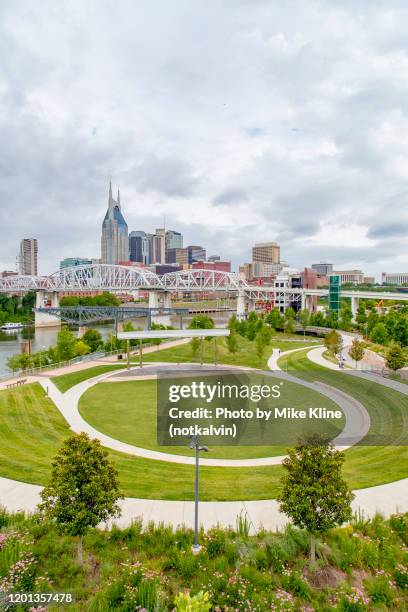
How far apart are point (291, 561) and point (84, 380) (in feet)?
89.1

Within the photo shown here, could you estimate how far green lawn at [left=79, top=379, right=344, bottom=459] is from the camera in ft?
66.8

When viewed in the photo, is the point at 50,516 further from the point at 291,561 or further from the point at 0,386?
the point at 0,386

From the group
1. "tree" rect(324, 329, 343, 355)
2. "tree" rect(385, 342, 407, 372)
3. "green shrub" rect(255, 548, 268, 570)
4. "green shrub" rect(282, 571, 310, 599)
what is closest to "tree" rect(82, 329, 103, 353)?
"tree" rect(324, 329, 343, 355)

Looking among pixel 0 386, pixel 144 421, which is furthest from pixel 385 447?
pixel 0 386

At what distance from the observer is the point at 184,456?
1950 cm

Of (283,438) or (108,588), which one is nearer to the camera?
(108,588)

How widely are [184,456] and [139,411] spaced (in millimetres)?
7807

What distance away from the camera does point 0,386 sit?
31.9m

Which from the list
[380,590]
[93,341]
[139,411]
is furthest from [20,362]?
[380,590]

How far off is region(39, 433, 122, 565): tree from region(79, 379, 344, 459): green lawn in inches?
356

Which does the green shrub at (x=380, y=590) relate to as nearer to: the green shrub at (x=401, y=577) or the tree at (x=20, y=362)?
the green shrub at (x=401, y=577)

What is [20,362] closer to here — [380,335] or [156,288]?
[380,335]

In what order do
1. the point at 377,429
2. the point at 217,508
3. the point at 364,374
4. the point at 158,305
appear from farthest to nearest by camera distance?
the point at 158,305 → the point at 364,374 → the point at 377,429 → the point at 217,508

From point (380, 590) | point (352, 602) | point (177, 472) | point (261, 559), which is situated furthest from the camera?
point (177, 472)
